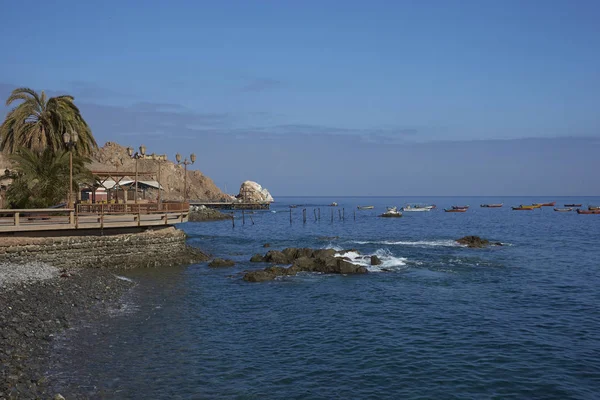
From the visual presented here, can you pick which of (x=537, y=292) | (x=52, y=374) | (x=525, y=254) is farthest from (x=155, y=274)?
(x=525, y=254)

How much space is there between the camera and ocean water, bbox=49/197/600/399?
1209cm

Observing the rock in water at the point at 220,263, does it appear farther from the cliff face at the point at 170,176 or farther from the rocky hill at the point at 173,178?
the cliff face at the point at 170,176

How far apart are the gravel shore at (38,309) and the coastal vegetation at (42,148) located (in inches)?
372

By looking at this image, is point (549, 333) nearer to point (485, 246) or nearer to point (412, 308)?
point (412, 308)

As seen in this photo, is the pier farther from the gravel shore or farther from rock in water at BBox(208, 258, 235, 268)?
the gravel shore

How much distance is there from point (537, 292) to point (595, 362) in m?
11.1

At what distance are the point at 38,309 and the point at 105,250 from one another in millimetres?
11750

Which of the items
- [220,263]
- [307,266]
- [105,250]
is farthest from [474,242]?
[105,250]

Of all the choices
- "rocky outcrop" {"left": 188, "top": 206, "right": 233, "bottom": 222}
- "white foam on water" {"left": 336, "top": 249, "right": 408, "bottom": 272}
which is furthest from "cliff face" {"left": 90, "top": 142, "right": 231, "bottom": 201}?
"white foam on water" {"left": 336, "top": 249, "right": 408, "bottom": 272}

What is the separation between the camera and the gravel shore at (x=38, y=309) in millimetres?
11148

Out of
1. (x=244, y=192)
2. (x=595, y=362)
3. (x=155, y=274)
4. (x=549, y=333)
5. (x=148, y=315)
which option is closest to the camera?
(x=595, y=362)

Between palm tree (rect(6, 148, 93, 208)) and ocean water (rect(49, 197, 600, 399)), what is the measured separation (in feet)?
30.4

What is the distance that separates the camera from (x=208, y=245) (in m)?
48.1

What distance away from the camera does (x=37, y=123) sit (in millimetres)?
35719
